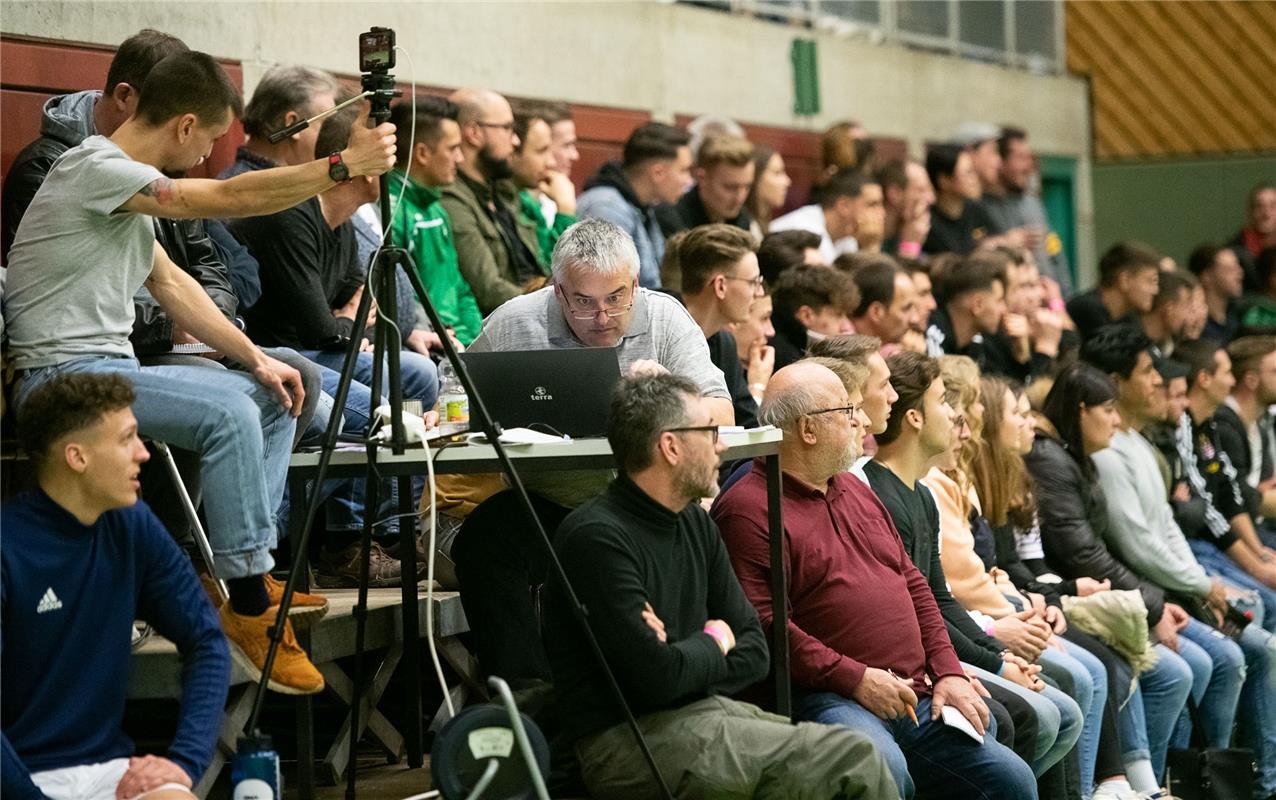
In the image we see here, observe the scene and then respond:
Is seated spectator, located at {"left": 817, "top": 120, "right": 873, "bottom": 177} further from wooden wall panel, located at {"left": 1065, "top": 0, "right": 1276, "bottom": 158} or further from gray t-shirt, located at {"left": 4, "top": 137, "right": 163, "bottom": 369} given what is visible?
gray t-shirt, located at {"left": 4, "top": 137, "right": 163, "bottom": 369}

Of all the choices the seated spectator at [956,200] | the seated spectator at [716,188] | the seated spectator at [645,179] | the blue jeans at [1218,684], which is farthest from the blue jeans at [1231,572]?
the seated spectator at [956,200]

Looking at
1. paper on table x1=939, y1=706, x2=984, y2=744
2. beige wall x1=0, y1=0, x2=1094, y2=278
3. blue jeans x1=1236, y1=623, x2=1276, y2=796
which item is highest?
beige wall x1=0, y1=0, x2=1094, y2=278

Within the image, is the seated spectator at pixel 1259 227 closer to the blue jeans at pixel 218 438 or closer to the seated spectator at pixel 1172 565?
the seated spectator at pixel 1172 565

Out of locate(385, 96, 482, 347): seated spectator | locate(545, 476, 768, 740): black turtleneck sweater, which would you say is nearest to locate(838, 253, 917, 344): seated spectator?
locate(385, 96, 482, 347): seated spectator

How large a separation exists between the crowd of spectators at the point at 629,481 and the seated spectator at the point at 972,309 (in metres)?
0.02

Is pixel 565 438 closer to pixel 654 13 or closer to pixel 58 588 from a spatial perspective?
pixel 58 588

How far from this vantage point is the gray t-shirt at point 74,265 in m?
3.70

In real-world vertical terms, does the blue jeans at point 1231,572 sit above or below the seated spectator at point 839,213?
below

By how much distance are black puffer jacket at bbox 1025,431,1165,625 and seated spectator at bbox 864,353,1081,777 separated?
1048 millimetres

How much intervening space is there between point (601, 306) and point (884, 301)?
2.35m

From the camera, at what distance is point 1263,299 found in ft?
34.5

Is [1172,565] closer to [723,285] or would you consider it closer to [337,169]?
[723,285]

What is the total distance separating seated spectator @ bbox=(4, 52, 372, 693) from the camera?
365 centimetres

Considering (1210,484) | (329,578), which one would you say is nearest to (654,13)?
(1210,484)
